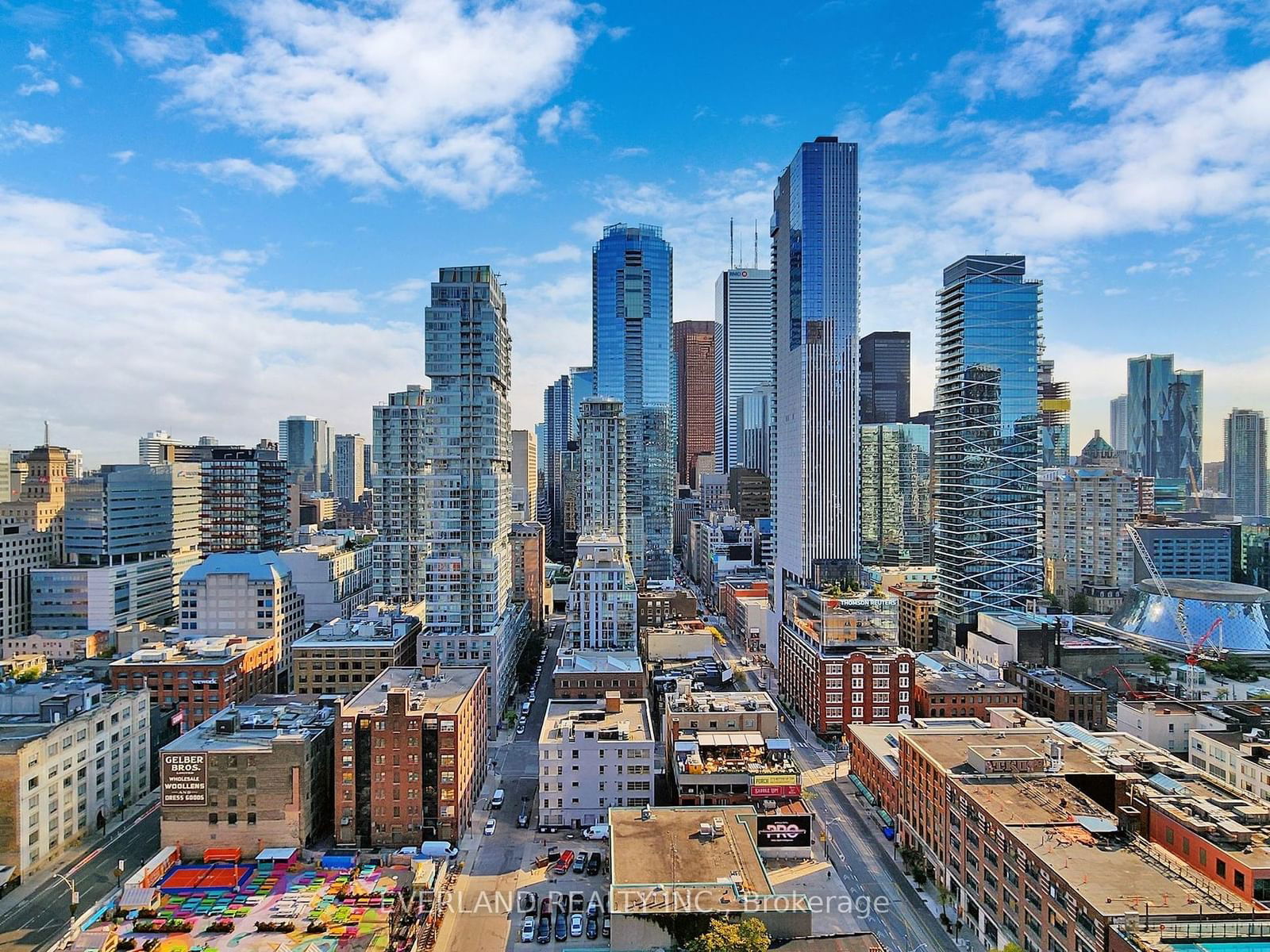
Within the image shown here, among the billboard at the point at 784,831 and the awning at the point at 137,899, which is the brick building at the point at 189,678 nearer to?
the awning at the point at 137,899

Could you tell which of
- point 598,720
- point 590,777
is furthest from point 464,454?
point 590,777

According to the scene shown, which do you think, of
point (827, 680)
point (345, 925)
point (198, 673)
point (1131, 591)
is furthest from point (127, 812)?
point (1131, 591)

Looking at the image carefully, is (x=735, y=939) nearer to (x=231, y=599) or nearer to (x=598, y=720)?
(x=598, y=720)

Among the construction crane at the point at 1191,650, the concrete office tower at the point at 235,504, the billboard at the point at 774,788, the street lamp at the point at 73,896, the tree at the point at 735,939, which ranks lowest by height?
the street lamp at the point at 73,896

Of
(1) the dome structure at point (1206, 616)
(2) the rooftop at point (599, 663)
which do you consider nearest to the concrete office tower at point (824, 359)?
(1) the dome structure at point (1206, 616)

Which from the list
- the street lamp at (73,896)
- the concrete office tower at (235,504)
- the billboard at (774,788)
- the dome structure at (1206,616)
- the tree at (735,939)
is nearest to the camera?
the tree at (735,939)

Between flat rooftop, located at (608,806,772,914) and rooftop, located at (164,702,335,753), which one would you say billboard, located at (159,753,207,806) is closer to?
rooftop, located at (164,702,335,753)

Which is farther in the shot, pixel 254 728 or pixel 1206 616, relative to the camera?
pixel 1206 616

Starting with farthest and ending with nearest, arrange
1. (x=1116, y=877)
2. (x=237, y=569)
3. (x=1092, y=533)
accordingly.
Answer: (x=1092, y=533) < (x=237, y=569) < (x=1116, y=877)
